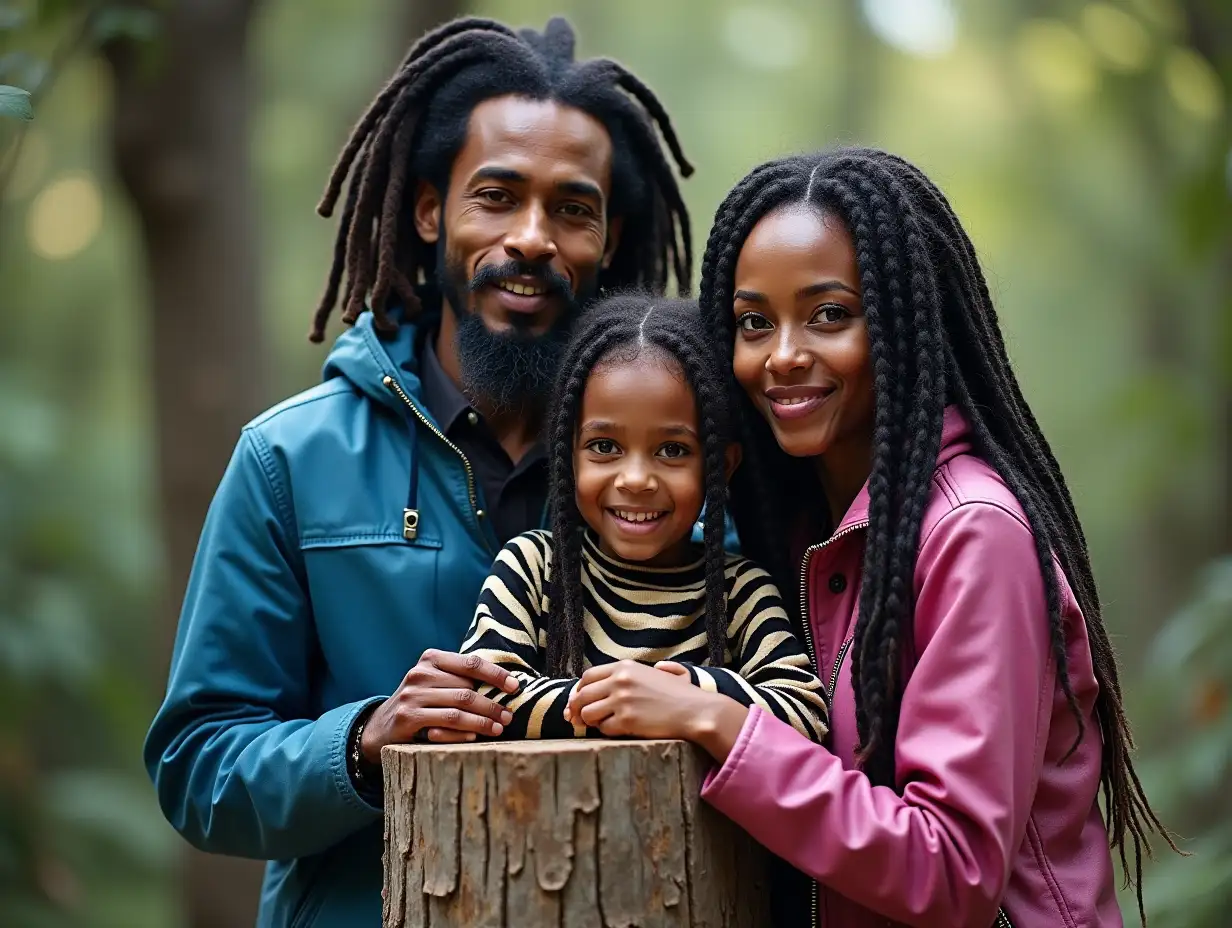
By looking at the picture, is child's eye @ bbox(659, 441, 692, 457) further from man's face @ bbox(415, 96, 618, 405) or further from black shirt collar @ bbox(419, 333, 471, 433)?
black shirt collar @ bbox(419, 333, 471, 433)

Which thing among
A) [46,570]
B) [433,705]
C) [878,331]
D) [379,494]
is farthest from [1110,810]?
[46,570]

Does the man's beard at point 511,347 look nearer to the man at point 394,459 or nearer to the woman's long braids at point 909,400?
the man at point 394,459

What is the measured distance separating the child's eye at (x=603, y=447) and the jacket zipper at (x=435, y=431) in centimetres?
55

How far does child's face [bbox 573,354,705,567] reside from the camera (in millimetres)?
3422

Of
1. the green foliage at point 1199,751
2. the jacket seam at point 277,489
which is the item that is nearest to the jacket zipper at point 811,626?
the jacket seam at point 277,489

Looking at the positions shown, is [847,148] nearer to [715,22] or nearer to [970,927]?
[970,927]

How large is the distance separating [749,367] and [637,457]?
12.6 inches

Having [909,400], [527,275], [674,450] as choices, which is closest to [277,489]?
[527,275]

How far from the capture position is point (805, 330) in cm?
333

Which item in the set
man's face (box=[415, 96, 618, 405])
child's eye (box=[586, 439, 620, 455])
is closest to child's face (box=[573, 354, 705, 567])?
child's eye (box=[586, 439, 620, 455])

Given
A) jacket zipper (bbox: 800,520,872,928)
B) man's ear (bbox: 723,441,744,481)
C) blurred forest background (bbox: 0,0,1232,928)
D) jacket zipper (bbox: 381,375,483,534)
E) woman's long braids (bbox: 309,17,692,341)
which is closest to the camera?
jacket zipper (bbox: 800,520,872,928)

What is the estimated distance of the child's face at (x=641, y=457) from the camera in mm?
3422

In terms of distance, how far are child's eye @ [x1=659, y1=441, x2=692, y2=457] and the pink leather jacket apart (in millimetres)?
453

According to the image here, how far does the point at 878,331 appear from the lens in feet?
10.7
